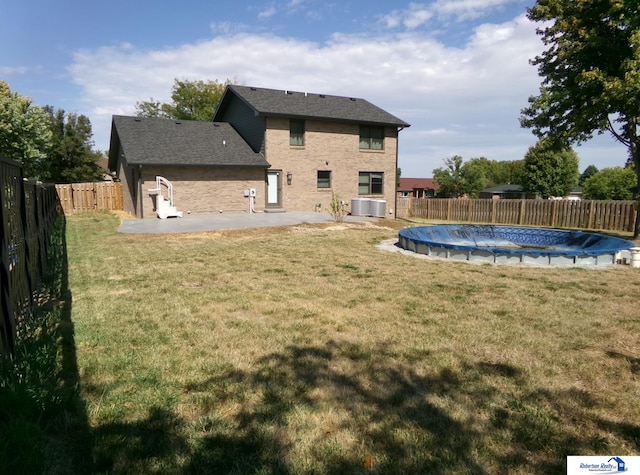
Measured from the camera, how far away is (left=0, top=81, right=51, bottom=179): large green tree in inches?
1156

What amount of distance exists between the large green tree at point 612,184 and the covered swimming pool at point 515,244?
137ft

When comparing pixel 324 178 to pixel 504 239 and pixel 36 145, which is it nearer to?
pixel 504 239

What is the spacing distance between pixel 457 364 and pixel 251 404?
7.72 ft

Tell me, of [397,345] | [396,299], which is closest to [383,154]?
[396,299]

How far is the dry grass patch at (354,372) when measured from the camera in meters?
3.12

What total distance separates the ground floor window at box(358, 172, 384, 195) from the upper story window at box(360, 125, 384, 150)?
192 cm

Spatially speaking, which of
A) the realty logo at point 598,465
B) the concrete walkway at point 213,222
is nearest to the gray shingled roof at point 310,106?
the concrete walkway at point 213,222

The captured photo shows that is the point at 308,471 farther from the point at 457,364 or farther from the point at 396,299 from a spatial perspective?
the point at 396,299

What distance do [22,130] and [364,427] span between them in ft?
119

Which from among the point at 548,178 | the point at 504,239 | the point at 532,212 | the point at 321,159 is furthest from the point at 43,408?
the point at 548,178

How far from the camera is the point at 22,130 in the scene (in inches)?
1194

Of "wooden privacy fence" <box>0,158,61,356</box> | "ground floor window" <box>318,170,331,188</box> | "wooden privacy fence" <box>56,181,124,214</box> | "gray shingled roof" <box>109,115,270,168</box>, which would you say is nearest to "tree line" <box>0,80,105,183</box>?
"wooden privacy fence" <box>56,181,124,214</box>

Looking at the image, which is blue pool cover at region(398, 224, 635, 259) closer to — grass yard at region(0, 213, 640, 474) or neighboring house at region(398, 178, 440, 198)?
grass yard at region(0, 213, 640, 474)

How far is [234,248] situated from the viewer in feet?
43.2
